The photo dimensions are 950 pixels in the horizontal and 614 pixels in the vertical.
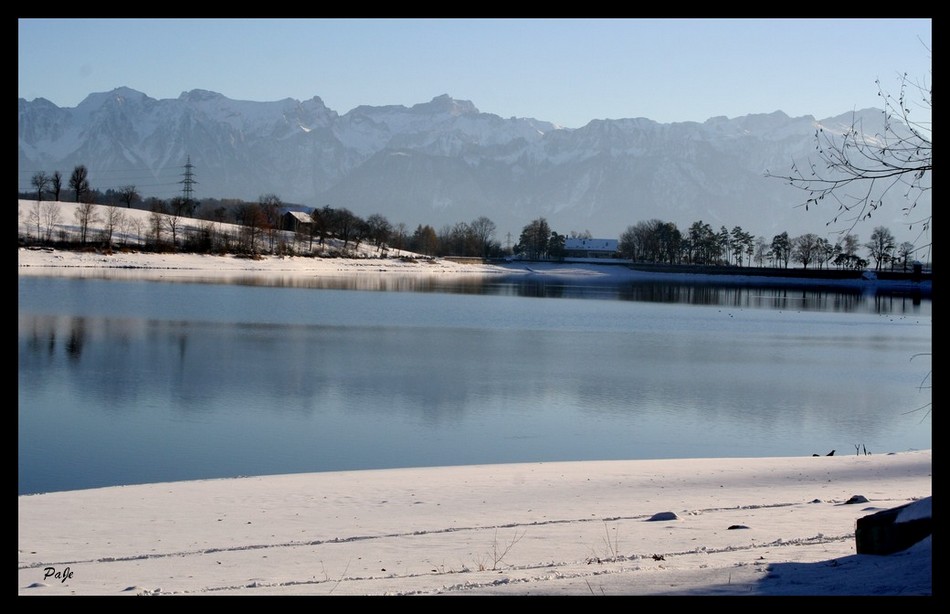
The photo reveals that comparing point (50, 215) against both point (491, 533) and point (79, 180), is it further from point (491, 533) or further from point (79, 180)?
point (491, 533)

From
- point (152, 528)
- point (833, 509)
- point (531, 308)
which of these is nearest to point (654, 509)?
point (833, 509)

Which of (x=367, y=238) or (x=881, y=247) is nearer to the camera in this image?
(x=881, y=247)

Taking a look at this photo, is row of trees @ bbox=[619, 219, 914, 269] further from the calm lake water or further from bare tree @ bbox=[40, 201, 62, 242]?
the calm lake water

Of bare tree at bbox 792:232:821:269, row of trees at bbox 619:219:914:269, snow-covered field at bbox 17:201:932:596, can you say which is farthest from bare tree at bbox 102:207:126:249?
bare tree at bbox 792:232:821:269

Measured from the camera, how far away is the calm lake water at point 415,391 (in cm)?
1479

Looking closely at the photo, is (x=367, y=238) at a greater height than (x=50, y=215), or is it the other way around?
(x=50, y=215)

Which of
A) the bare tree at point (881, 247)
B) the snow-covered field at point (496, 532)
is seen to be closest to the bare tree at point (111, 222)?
the snow-covered field at point (496, 532)

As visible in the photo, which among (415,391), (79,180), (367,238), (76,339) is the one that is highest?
(79,180)

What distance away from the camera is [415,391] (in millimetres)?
20953

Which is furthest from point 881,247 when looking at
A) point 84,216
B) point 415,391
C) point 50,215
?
point 415,391

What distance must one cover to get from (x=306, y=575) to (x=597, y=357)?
2228 centimetres

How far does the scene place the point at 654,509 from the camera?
Result: 1037 cm
